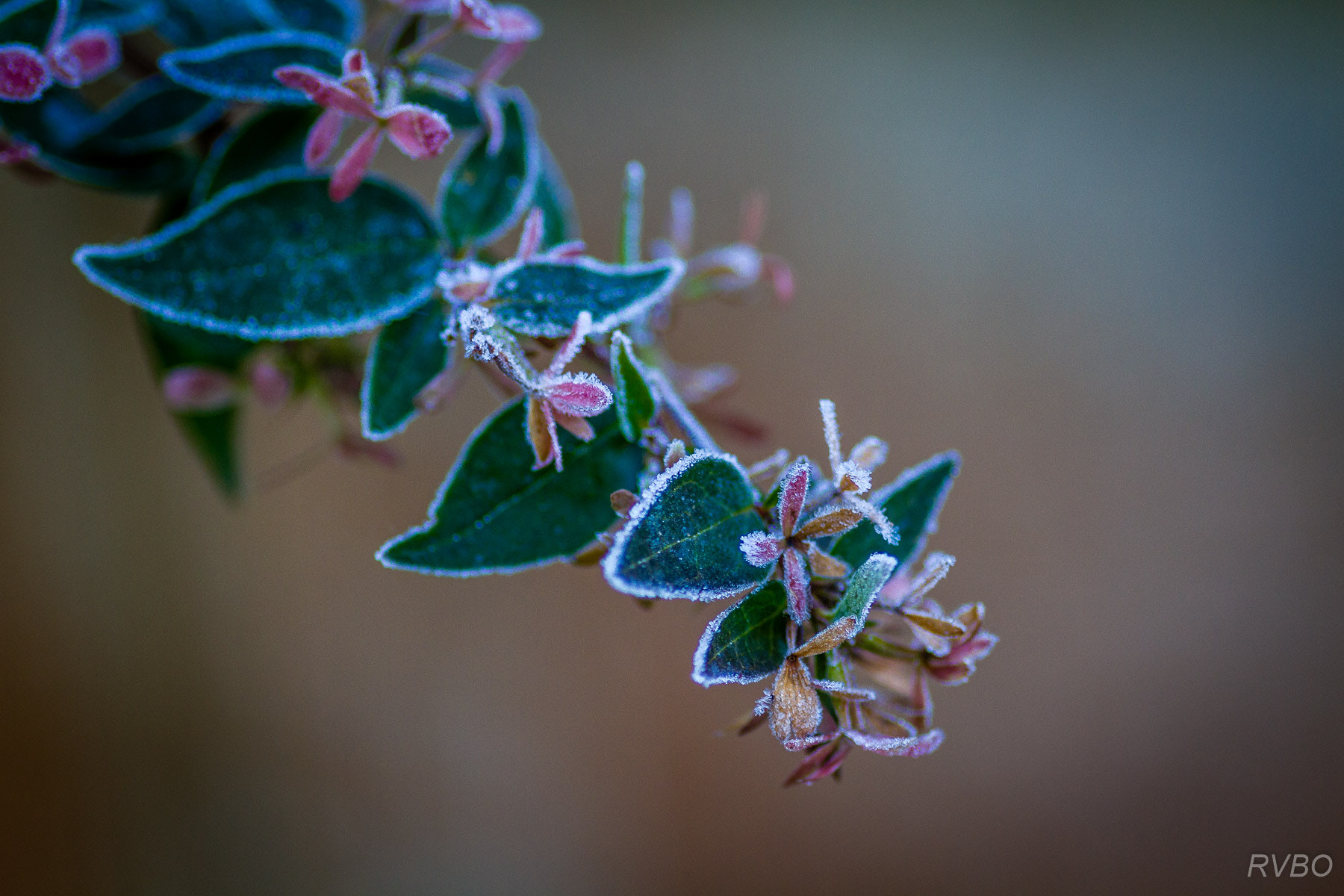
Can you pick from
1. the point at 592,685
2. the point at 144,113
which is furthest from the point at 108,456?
the point at 144,113

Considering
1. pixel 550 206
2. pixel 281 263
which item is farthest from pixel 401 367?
pixel 550 206

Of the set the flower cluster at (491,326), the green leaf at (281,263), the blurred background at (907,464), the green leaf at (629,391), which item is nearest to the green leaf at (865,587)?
the flower cluster at (491,326)

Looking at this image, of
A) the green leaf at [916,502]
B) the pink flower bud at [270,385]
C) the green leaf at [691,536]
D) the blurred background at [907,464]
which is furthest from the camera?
the blurred background at [907,464]

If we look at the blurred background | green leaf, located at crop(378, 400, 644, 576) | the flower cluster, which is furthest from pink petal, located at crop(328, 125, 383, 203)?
the blurred background

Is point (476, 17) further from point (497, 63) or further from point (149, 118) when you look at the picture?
point (149, 118)

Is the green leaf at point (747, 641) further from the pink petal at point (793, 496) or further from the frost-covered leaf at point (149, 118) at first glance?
the frost-covered leaf at point (149, 118)

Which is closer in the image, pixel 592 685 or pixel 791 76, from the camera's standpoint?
pixel 791 76

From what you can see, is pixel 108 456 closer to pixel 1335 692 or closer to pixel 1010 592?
pixel 1010 592
